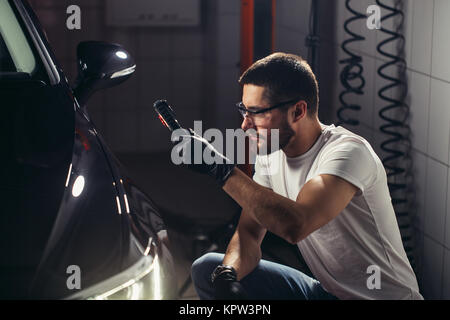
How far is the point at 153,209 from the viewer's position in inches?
63.3

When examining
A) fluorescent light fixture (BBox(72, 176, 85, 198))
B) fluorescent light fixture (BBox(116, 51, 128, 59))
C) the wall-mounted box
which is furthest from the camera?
the wall-mounted box

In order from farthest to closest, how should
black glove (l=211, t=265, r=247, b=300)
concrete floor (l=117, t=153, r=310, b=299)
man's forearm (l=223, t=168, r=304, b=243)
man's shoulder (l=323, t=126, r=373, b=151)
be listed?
concrete floor (l=117, t=153, r=310, b=299) → black glove (l=211, t=265, r=247, b=300) → man's shoulder (l=323, t=126, r=373, b=151) → man's forearm (l=223, t=168, r=304, b=243)

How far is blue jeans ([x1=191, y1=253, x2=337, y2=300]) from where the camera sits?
192 centimetres

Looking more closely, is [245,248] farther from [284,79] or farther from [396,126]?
[396,126]

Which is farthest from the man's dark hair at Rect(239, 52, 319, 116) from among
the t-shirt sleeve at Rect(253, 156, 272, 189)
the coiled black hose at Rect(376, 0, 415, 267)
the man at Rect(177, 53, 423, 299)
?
the coiled black hose at Rect(376, 0, 415, 267)

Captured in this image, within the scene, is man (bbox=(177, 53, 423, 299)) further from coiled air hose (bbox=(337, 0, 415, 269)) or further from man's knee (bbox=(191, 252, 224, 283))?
coiled air hose (bbox=(337, 0, 415, 269))

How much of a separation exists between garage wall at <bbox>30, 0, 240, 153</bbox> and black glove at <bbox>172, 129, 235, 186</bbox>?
2927mm

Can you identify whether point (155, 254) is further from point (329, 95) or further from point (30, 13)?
point (329, 95)

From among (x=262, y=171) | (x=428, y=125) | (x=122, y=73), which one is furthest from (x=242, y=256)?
(x=428, y=125)

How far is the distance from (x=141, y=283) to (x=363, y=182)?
2.21 feet

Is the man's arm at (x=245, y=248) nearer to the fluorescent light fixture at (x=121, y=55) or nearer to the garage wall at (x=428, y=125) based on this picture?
the fluorescent light fixture at (x=121, y=55)

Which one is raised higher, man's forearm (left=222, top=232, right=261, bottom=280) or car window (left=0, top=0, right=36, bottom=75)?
car window (left=0, top=0, right=36, bottom=75)

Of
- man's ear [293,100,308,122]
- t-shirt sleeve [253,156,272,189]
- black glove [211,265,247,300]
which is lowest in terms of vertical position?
black glove [211,265,247,300]

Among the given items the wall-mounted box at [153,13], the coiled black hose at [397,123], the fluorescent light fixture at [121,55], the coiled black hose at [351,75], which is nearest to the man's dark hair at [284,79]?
the fluorescent light fixture at [121,55]
